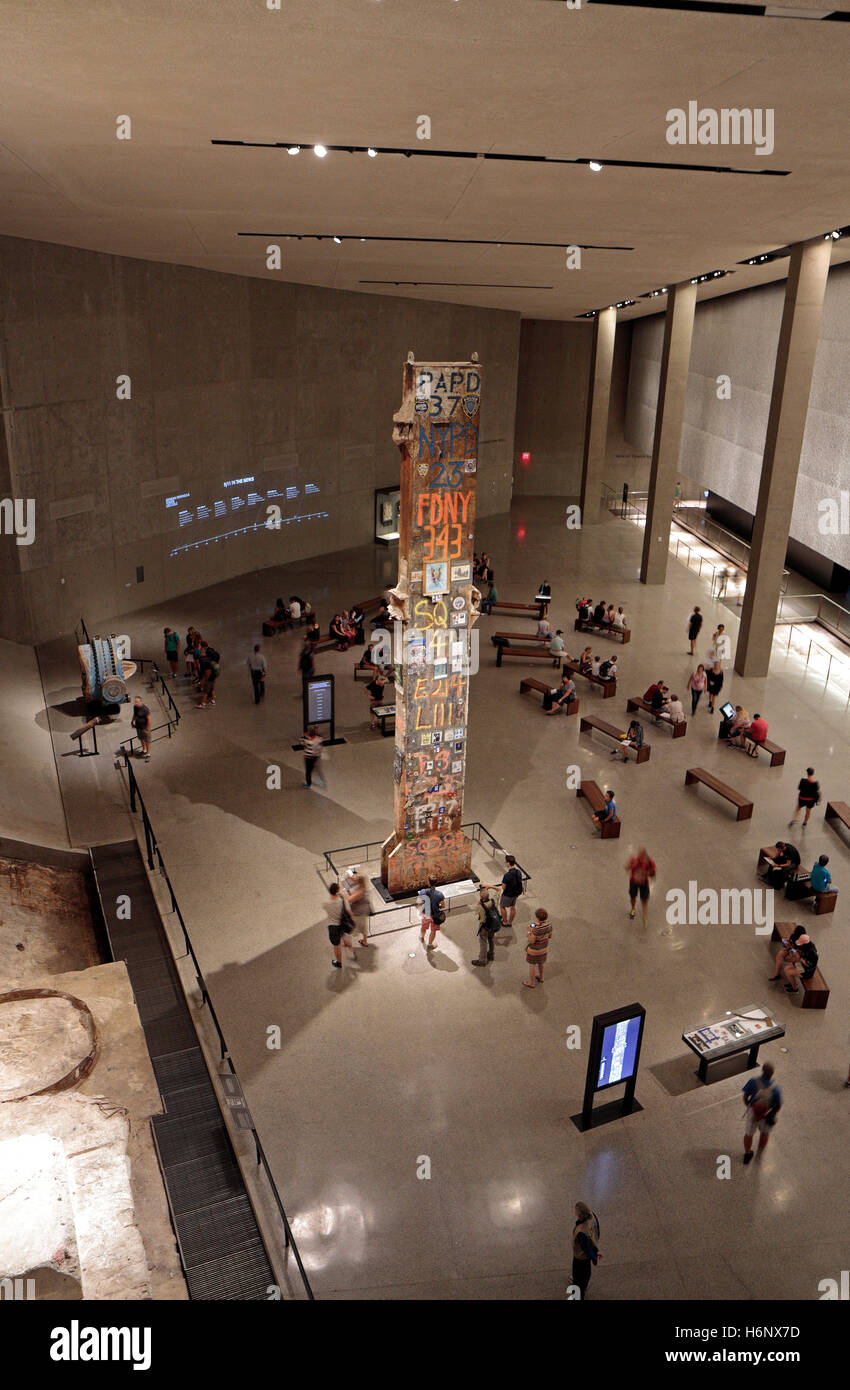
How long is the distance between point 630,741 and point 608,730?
0.67 m

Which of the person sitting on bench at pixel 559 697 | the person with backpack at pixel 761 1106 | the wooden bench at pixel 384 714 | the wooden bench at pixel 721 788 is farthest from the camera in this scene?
the person sitting on bench at pixel 559 697

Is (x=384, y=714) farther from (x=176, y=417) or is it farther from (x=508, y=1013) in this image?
(x=176, y=417)

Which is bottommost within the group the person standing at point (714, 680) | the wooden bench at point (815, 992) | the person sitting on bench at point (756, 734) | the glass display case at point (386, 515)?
the wooden bench at point (815, 992)

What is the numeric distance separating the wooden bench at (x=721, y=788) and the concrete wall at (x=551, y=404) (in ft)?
92.0

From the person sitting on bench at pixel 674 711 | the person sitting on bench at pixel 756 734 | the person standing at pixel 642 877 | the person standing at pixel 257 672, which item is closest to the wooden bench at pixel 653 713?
the person sitting on bench at pixel 674 711

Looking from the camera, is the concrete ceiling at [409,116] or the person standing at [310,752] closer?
the concrete ceiling at [409,116]

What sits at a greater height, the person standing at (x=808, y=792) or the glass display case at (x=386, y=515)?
the glass display case at (x=386, y=515)

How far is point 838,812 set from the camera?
14.8 metres

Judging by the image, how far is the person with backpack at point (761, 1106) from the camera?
8.70 m

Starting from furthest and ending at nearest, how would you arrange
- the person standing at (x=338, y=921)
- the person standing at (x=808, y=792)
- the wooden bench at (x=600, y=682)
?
the wooden bench at (x=600, y=682) < the person standing at (x=808, y=792) < the person standing at (x=338, y=921)

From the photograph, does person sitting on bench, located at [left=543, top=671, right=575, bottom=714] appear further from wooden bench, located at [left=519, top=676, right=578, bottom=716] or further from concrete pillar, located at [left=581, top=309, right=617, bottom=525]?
concrete pillar, located at [left=581, top=309, right=617, bottom=525]

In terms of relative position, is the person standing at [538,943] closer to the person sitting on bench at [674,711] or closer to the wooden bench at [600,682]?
the person sitting on bench at [674,711]

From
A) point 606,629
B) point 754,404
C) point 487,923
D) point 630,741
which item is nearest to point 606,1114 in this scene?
point 487,923
